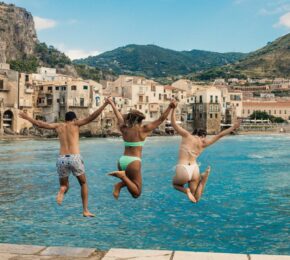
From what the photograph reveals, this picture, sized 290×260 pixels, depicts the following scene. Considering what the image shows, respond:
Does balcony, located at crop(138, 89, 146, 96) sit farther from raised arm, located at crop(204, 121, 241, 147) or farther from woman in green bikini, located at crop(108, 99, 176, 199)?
woman in green bikini, located at crop(108, 99, 176, 199)

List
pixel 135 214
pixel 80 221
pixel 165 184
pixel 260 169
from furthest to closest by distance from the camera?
pixel 260 169
pixel 165 184
pixel 135 214
pixel 80 221

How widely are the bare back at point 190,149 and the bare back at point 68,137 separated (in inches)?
83.1

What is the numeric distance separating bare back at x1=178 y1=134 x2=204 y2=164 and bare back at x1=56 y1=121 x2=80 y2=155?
211 centimetres

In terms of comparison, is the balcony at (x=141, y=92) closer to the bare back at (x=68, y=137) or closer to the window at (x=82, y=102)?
the window at (x=82, y=102)

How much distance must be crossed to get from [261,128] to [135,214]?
11619 centimetres

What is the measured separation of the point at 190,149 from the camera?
9.96 m

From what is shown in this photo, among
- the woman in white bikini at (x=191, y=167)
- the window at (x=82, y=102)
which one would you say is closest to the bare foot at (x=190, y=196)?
the woman in white bikini at (x=191, y=167)

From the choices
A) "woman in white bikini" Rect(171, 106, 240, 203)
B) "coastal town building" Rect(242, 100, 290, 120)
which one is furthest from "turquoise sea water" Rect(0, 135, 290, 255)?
"coastal town building" Rect(242, 100, 290, 120)

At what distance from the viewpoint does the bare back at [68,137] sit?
9.45m

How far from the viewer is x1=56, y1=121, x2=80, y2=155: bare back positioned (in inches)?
372

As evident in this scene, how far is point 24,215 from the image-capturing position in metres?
18.1

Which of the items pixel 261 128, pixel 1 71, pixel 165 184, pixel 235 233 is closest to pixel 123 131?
pixel 235 233

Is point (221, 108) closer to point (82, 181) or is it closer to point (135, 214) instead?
point (135, 214)

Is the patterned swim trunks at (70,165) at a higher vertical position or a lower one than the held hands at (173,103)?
lower
